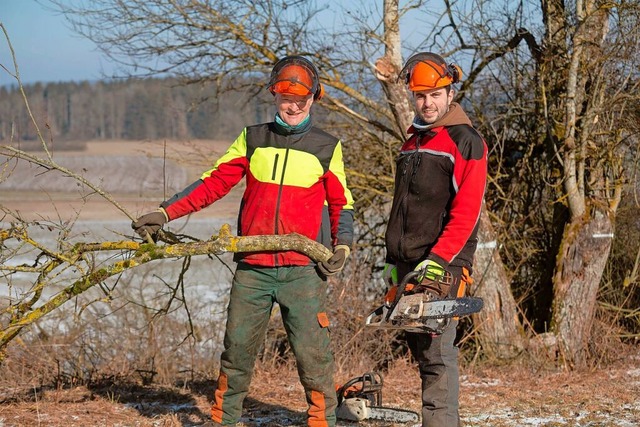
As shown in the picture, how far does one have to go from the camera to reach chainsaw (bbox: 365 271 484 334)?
3.71 m

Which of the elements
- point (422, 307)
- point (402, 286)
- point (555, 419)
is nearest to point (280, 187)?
point (402, 286)

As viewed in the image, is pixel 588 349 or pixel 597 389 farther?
pixel 588 349

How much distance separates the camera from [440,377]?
3.97 m

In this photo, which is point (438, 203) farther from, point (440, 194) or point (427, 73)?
point (427, 73)

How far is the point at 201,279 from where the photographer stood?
493 inches

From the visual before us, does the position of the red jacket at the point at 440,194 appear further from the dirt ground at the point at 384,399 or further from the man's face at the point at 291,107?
the dirt ground at the point at 384,399

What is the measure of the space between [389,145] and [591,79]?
6.58ft

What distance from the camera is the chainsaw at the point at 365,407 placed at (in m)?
4.80

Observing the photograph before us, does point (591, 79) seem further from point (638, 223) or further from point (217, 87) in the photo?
point (217, 87)

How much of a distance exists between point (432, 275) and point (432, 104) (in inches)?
35.3

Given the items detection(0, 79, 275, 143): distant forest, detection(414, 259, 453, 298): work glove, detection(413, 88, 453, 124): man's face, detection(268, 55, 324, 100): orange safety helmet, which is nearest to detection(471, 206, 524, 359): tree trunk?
detection(0, 79, 275, 143): distant forest

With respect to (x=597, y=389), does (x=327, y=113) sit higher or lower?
higher

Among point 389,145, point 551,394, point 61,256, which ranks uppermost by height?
point 389,145

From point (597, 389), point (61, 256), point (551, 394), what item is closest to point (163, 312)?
point (61, 256)
